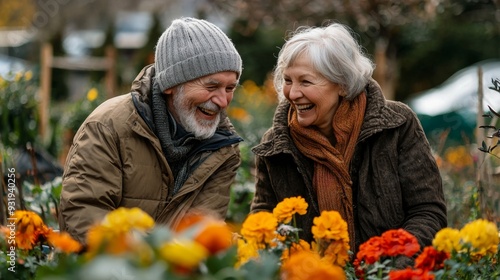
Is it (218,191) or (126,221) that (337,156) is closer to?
(218,191)

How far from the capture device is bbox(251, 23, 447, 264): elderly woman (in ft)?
11.6

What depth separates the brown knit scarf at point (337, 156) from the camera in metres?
3.55

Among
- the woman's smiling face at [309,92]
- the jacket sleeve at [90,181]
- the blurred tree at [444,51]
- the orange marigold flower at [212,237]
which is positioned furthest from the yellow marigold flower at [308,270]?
the blurred tree at [444,51]

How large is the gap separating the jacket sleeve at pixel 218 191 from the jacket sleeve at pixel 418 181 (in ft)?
2.27

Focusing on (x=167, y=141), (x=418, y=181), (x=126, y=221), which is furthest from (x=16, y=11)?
(x=126, y=221)

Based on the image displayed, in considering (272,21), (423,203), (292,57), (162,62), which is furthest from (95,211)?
(272,21)

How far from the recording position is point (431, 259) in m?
2.34

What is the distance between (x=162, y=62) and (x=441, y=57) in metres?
13.6

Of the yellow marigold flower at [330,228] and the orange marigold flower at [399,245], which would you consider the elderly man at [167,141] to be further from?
the orange marigold flower at [399,245]

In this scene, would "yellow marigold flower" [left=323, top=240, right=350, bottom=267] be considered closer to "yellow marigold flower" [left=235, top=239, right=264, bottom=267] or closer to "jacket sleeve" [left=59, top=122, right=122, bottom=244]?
"yellow marigold flower" [left=235, top=239, right=264, bottom=267]

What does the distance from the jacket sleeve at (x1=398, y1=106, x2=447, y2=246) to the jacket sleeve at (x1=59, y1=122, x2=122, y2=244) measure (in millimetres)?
1139

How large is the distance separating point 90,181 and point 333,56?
1080 millimetres

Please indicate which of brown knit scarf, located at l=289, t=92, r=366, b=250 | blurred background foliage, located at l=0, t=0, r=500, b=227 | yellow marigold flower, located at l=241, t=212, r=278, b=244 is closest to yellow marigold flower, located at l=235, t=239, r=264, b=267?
yellow marigold flower, located at l=241, t=212, r=278, b=244

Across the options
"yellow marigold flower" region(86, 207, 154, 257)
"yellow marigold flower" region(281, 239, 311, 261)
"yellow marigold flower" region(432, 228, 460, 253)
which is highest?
"yellow marigold flower" region(86, 207, 154, 257)
